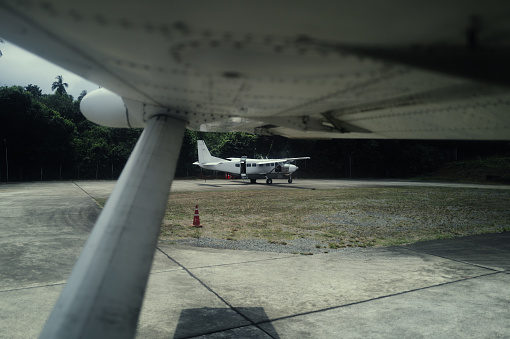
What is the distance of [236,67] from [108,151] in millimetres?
39983

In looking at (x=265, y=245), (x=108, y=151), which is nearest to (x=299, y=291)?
(x=265, y=245)

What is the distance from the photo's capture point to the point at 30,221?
1027 cm

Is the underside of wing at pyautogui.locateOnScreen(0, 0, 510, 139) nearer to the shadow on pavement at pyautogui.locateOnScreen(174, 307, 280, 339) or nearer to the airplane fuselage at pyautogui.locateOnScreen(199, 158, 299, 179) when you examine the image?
the shadow on pavement at pyautogui.locateOnScreen(174, 307, 280, 339)

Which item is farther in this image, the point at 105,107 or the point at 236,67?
Answer: the point at 105,107

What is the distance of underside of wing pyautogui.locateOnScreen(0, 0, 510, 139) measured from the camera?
1184 millimetres

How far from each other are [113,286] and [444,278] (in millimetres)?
5278

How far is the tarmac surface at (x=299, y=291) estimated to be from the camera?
3746mm

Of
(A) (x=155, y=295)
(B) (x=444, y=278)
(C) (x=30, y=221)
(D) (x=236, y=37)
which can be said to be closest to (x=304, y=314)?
(A) (x=155, y=295)

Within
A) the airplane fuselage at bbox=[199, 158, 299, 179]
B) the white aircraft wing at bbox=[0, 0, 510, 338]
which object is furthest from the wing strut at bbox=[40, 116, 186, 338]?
the airplane fuselage at bbox=[199, 158, 299, 179]

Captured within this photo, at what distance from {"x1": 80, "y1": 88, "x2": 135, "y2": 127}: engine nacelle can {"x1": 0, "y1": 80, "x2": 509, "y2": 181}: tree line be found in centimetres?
3300

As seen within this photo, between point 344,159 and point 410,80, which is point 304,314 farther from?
point 344,159

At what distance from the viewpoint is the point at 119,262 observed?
5.65 feet

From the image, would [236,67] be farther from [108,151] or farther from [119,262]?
[108,151]

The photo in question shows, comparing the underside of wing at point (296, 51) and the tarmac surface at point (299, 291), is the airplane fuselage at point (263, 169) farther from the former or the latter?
the underside of wing at point (296, 51)
